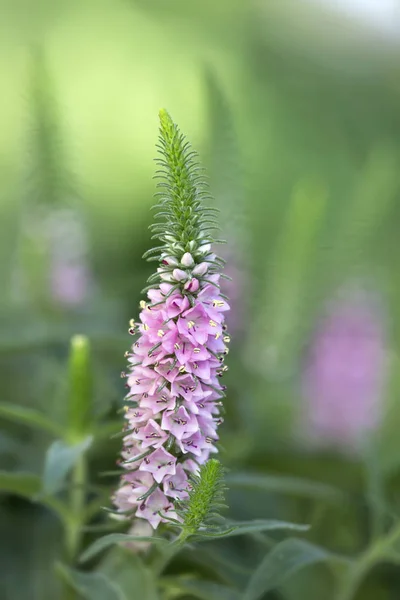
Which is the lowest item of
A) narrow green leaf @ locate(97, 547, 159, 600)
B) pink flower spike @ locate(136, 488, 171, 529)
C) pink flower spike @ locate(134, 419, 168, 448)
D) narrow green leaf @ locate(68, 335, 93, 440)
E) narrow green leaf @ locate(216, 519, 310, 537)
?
narrow green leaf @ locate(97, 547, 159, 600)

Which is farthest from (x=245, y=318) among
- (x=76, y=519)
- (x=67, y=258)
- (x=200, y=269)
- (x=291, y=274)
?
(x=200, y=269)

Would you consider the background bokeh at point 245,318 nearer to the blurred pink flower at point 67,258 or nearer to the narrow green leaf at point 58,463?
the blurred pink flower at point 67,258

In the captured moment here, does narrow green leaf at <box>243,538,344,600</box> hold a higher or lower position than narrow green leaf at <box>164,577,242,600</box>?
higher

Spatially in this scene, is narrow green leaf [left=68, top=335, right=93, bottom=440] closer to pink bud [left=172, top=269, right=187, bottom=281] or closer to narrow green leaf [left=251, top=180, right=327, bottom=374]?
pink bud [left=172, top=269, right=187, bottom=281]

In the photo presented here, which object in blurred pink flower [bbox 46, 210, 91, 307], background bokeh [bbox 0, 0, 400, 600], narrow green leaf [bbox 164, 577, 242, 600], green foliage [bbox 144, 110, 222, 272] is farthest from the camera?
blurred pink flower [bbox 46, 210, 91, 307]

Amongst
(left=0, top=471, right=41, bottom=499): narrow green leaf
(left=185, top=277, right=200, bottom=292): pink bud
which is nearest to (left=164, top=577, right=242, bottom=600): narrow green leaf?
(left=0, top=471, right=41, bottom=499): narrow green leaf

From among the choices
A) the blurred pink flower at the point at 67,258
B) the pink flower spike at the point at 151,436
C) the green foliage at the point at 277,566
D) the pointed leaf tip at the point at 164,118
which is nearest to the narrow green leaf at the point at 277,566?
the green foliage at the point at 277,566

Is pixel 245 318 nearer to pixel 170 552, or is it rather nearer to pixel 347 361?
pixel 347 361
